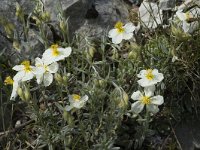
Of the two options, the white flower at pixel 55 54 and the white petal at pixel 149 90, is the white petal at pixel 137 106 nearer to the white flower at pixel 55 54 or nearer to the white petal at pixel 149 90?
the white petal at pixel 149 90

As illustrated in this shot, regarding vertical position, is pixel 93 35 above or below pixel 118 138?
above

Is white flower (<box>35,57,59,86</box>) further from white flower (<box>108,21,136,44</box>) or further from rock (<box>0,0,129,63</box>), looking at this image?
rock (<box>0,0,129,63</box>)

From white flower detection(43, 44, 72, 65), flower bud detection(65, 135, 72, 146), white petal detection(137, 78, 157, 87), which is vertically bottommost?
flower bud detection(65, 135, 72, 146)

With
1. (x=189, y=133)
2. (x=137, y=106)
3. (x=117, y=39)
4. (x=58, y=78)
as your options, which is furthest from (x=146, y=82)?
(x=189, y=133)

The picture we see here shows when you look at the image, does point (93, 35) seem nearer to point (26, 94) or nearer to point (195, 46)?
point (195, 46)

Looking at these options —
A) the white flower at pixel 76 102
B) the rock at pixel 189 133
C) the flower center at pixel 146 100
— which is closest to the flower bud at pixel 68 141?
the white flower at pixel 76 102

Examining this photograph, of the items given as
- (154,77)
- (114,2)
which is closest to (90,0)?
(114,2)

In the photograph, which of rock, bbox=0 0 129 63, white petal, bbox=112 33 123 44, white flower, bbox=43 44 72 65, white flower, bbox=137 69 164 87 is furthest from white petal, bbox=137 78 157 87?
rock, bbox=0 0 129 63

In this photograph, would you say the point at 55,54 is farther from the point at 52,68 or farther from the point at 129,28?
the point at 129,28
